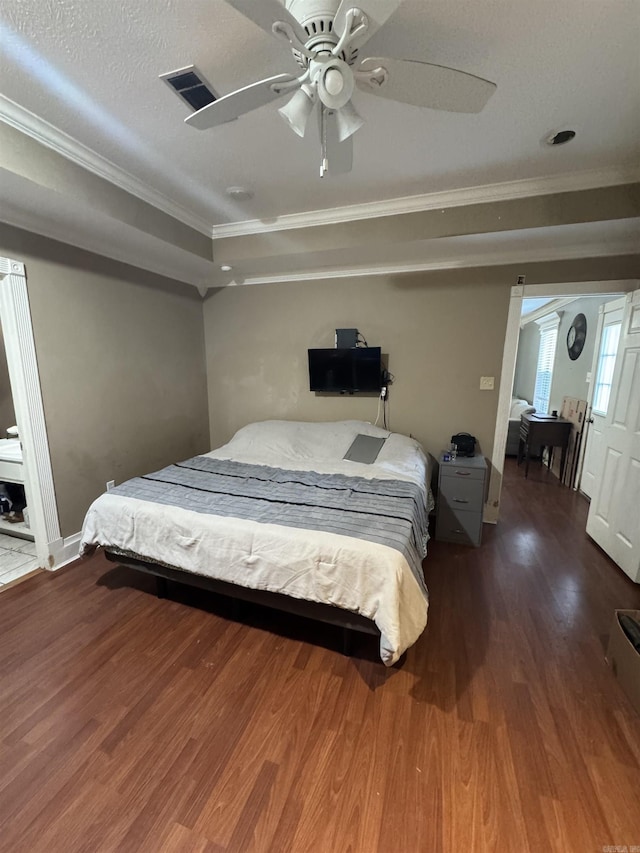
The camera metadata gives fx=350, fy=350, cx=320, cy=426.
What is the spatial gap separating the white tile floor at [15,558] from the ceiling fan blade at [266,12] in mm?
3191

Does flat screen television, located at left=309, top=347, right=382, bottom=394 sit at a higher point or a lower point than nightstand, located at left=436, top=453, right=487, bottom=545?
higher

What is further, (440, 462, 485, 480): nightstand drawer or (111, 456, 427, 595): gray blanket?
(440, 462, 485, 480): nightstand drawer

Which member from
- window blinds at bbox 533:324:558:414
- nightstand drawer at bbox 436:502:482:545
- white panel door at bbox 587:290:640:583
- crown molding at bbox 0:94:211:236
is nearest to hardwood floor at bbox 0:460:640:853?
white panel door at bbox 587:290:640:583

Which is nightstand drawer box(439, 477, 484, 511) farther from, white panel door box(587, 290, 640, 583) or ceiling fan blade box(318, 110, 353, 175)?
ceiling fan blade box(318, 110, 353, 175)

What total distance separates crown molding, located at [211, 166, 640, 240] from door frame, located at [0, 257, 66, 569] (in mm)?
1551

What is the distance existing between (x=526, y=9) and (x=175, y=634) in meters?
3.09

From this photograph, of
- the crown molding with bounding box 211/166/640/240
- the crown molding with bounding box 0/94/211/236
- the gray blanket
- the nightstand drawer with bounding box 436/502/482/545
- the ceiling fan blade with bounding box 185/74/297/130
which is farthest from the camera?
the nightstand drawer with bounding box 436/502/482/545

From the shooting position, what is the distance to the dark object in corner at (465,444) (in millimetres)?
3023

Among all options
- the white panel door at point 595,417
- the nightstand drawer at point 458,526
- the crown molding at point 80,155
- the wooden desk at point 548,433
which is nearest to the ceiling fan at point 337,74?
the crown molding at point 80,155

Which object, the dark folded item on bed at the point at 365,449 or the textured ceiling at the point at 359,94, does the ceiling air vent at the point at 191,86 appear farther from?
the dark folded item on bed at the point at 365,449

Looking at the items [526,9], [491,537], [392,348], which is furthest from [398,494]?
[526,9]

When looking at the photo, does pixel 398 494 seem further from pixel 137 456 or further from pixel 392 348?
pixel 137 456

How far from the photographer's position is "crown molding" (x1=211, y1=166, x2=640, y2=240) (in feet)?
7.00

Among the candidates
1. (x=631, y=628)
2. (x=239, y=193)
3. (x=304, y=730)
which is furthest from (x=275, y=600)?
(x=239, y=193)
